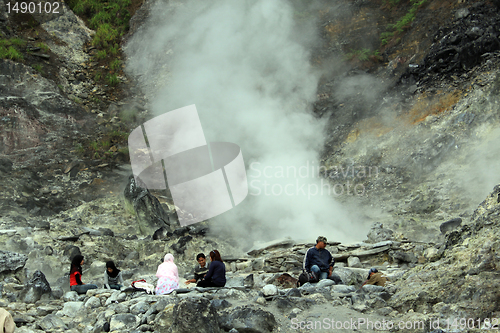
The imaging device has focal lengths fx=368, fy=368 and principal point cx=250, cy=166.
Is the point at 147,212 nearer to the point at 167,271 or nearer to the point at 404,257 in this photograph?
the point at 167,271

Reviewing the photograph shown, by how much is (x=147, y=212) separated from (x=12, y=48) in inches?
310

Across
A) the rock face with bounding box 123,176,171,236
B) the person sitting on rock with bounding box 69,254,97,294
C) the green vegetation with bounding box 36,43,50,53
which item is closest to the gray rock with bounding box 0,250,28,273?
the person sitting on rock with bounding box 69,254,97,294

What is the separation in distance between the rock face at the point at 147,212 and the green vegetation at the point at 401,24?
9350 millimetres

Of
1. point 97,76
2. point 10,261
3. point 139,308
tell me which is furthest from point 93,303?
point 97,76

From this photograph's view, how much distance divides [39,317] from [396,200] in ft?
24.3

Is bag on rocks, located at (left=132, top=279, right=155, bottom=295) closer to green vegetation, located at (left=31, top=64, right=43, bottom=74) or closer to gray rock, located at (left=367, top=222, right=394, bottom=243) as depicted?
gray rock, located at (left=367, top=222, right=394, bottom=243)

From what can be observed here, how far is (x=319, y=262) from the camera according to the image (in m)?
4.54

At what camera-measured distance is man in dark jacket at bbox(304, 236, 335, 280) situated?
4480mm

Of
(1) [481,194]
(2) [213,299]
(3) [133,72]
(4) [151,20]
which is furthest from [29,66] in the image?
(1) [481,194]

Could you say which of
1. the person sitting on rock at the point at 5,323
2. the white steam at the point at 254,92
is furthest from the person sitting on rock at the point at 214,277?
the white steam at the point at 254,92

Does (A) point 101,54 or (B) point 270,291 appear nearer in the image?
(B) point 270,291

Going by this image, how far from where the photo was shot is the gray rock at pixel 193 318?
2.73m

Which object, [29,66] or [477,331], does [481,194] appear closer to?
[477,331]

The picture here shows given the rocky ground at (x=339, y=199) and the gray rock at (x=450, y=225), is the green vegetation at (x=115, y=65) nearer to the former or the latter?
the rocky ground at (x=339, y=199)
